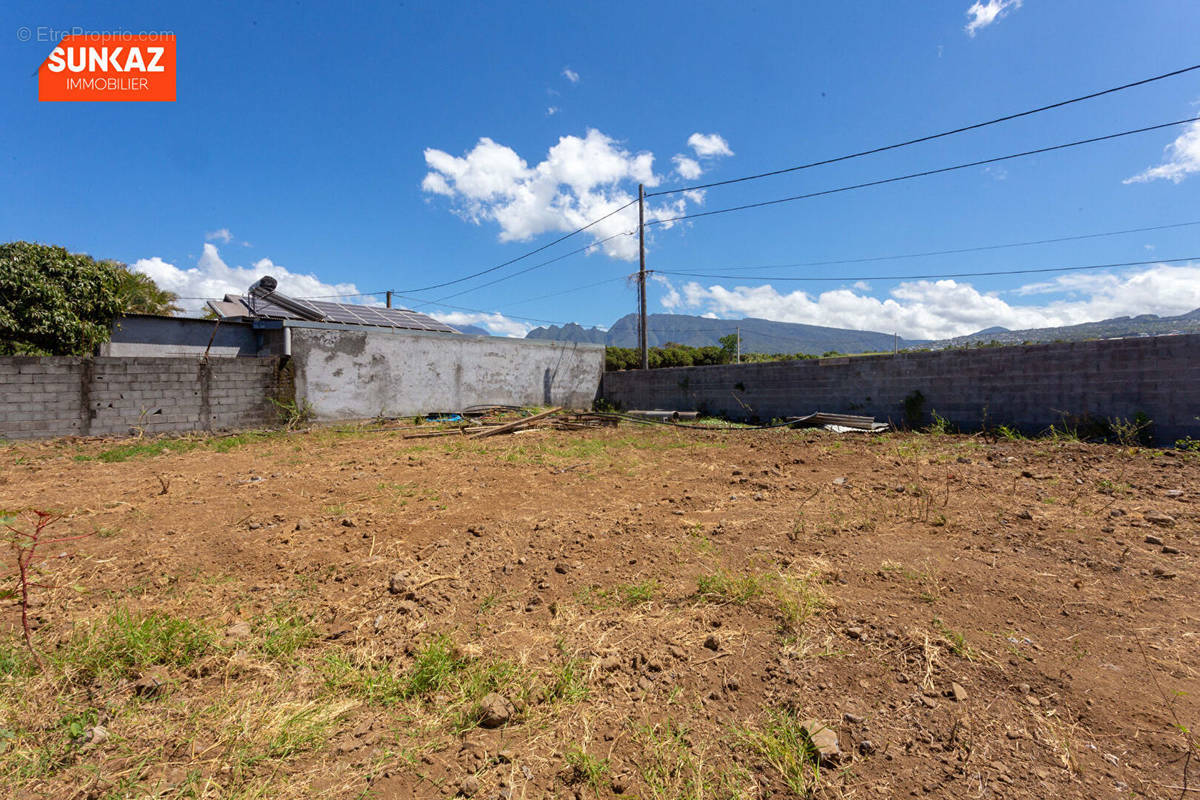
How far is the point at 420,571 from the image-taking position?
9.98 feet

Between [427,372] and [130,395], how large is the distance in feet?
18.3

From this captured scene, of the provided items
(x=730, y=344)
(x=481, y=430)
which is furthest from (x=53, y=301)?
(x=730, y=344)

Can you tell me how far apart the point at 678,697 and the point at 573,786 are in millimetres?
544

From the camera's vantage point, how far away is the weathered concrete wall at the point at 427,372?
10.8 m

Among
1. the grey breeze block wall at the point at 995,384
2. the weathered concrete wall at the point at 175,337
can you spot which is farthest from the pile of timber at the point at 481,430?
the weathered concrete wall at the point at 175,337

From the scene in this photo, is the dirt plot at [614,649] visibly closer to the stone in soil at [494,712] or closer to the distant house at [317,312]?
the stone in soil at [494,712]

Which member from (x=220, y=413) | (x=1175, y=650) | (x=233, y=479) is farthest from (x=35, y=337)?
(x=1175, y=650)

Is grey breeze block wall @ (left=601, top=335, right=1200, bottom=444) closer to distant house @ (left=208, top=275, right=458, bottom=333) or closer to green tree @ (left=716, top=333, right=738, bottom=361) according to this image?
green tree @ (left=716, top=333, right=738, bottom=361)

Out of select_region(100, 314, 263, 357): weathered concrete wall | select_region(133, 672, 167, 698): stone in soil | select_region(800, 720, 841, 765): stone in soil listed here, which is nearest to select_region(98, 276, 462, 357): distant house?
select_region(100, 314, 263, 357): weathered concrete wall

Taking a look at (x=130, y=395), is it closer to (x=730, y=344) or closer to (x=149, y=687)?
(x=149, y=687)

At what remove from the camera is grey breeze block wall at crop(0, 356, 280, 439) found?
25.6 feet

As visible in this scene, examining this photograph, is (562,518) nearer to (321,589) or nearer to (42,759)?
(321,589)

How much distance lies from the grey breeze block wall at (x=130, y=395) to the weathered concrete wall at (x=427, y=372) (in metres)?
0.94

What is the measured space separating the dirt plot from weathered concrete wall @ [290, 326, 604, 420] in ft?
21.5
